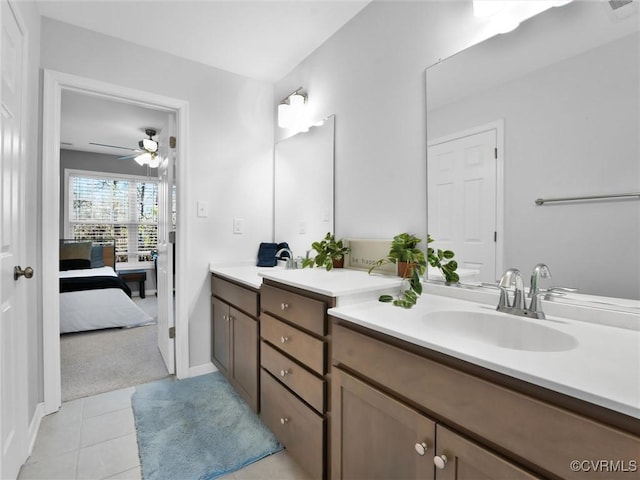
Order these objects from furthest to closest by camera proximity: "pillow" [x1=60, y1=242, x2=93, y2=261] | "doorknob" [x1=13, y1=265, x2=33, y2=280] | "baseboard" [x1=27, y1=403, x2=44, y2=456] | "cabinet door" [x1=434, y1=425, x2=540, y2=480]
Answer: "pillow" [x1=60, y1=242, x2=93, y2=261], "baseboard" [x1=27, y1=403, x2=44, y2=456], "doorknob" [x1=13, y1=265, x2=33, y2=280], "cabinet door" [x1=434, y1=425, x2=540, y2=480]

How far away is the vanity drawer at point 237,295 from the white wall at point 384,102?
68cm

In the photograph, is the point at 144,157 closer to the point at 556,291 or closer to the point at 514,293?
the point at 514,293

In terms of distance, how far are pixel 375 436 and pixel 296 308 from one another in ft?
1.88

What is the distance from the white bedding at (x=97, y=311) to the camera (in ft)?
10.9

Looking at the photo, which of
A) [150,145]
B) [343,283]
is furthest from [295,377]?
[150,145]

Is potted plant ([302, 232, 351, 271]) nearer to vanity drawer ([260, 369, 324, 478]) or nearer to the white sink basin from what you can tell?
vanity drawer ([260, 369, 324, 478])

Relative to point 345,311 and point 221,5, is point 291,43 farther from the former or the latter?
point 345,311

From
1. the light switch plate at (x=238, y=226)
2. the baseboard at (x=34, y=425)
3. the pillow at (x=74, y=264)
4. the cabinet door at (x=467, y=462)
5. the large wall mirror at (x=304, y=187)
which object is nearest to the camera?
the cabinet door at (x=467, y=462)

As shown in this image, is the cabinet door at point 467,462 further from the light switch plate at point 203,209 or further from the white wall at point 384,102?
the light switch plate at point 203,209

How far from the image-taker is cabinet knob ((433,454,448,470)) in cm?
79

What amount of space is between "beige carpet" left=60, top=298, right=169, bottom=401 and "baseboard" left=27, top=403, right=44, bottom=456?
0.23 meters

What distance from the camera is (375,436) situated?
101 cm

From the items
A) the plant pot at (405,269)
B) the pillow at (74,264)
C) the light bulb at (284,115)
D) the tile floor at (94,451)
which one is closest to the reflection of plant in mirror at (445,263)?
the plant pot at (405,269)

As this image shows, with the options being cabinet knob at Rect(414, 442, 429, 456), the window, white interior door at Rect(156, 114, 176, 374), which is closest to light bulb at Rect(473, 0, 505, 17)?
cabinet knob at Rect(414, 442, 429, 456)
